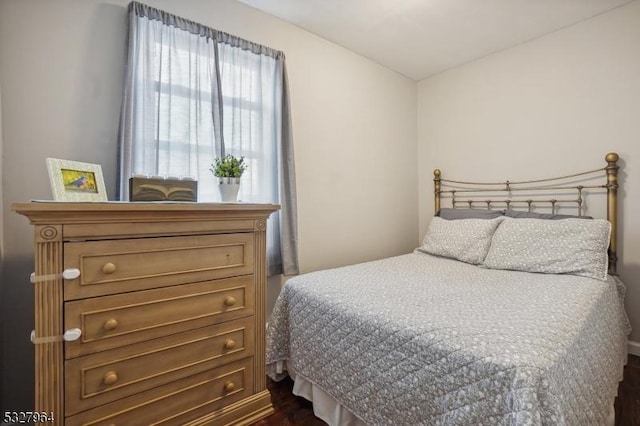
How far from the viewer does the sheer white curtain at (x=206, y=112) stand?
1.57 m

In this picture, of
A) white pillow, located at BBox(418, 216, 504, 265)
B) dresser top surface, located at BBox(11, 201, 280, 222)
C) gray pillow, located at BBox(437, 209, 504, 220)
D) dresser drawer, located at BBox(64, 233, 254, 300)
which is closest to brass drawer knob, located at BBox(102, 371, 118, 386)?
dresser drawer, located at BBox(64, 233, 254, 300)

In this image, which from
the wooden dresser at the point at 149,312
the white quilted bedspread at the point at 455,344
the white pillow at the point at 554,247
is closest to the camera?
the white quilted bedspread at the point at 455,344

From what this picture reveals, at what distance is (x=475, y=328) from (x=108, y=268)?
4.37ft

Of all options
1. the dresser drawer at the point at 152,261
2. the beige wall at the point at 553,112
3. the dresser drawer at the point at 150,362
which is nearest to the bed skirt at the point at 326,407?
the dresser drawer at the point at 150,362

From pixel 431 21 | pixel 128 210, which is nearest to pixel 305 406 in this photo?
pixel 128 210

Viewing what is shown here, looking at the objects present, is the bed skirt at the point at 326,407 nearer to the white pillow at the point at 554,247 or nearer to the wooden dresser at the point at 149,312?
the wooden dresser at the point at 149,312

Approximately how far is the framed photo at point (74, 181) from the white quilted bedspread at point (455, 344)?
1.07 m

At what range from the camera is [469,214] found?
252 centimetres

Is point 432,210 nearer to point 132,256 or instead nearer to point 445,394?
point 445,394

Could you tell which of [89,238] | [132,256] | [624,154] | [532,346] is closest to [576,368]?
[532,346]

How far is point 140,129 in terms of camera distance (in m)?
1.57

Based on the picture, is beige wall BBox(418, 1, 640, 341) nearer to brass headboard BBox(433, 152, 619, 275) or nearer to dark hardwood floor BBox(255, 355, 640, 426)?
brass headboard BBox(433, 152, 619, 275)

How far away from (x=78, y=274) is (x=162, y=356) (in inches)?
17.8

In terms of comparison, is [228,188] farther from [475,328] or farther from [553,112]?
[553,112]
